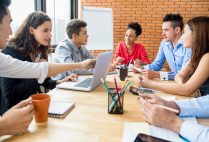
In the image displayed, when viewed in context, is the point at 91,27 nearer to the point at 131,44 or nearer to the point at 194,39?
the point at 131,44

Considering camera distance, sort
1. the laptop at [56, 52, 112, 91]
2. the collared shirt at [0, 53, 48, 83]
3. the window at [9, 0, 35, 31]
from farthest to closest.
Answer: the window at [9, 0, 35, 31] < the laptop at [56, 52, 112, 91] < the collared shirt at [0, 53, 48, 83]

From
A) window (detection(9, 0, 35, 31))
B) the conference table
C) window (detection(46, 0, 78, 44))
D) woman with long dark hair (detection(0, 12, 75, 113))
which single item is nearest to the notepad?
the conference table

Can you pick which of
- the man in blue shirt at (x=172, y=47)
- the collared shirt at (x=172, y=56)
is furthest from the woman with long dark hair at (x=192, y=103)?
the man in blue shirt at (x=172, y=47)

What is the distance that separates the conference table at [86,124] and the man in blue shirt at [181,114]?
67 millimetres

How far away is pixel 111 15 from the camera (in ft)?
14.9

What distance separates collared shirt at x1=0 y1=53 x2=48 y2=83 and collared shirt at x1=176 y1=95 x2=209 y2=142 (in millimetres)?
853

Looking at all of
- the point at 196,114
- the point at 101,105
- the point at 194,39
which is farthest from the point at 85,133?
the point at 194,39

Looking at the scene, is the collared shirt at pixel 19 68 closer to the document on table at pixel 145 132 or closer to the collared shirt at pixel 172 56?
the document on table at pixel 145 132

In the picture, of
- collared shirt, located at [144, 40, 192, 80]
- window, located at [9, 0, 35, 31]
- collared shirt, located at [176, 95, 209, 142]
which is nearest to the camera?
collared shirt, located at [176, 95, 209, 142]

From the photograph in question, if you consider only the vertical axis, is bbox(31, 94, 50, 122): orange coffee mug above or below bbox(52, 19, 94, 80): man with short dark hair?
below

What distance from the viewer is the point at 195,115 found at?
111 cm

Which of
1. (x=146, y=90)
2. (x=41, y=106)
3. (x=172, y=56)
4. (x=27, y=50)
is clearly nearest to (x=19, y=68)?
(x=27, y=50)

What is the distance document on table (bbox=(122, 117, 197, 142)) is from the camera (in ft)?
2.83

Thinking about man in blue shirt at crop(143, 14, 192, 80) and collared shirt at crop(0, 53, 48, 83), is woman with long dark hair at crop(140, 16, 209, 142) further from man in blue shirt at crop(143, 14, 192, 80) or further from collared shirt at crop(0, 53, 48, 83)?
man in blue shirt at crop(143, 14, 192, 80)
